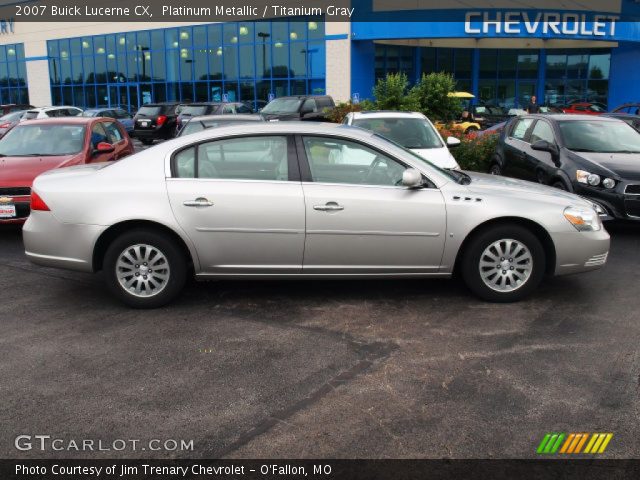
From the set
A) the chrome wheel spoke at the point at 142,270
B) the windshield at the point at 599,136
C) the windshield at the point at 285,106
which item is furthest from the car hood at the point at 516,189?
the windshield at the point at 285,106

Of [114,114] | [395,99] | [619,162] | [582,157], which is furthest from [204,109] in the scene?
[619,162]

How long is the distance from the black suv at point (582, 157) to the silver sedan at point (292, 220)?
2618 mm

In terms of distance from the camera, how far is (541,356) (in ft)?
14.4

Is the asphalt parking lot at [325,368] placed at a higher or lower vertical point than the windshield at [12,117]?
lower

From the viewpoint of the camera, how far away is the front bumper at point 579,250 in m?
5.41

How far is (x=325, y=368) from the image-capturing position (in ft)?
13.8

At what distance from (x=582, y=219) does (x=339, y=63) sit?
25.7 metres

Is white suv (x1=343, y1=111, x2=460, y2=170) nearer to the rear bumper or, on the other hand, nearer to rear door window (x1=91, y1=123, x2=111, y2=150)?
rear door window (x1=91, y1=123, x2=111, y2=150)

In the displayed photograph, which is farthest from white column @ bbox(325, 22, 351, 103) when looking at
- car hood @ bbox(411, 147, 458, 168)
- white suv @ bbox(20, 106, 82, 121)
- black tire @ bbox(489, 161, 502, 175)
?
car hood @ bbox(411, 147, 458, 168)

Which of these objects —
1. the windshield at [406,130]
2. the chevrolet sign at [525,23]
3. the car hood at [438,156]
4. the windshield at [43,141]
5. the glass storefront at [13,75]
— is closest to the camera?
the windshield at [43,141]

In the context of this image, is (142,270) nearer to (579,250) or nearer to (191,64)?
(579,250)

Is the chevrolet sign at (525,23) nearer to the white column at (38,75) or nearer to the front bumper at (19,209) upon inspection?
the front bumper at (19,209)

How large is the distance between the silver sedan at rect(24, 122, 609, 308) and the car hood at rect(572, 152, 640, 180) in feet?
9.14

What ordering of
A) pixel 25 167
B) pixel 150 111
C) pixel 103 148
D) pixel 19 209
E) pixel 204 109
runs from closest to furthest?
1. pixel 19 209
2. pixel 25 167
3. pixel 103 148
4. pixel 204 109
5. pixel 150 111
